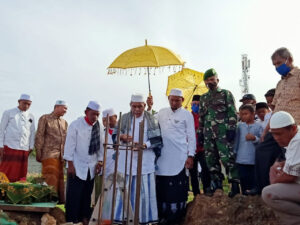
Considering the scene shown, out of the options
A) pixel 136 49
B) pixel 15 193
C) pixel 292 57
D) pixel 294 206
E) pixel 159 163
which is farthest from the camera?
pixel 136 49

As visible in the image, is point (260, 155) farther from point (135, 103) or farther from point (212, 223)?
point (135, 103)

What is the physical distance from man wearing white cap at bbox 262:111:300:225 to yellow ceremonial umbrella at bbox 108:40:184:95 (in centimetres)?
332

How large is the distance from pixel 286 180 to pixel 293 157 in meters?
0.33

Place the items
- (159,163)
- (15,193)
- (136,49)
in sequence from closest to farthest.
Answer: (15,193)
(159,163)
(136,49)

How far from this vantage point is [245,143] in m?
5.42

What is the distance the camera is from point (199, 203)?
5.01 metres

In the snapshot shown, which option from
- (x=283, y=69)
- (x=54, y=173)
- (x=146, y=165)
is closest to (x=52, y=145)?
(x=54, y=173)

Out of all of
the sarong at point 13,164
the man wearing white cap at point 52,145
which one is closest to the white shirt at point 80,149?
the man wearing white cap at point 52,145

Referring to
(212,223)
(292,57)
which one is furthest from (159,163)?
(292,57)

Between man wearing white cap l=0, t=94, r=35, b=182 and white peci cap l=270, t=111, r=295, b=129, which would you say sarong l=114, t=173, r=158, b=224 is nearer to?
white peci cap l=270, t=111, r=295, b=129

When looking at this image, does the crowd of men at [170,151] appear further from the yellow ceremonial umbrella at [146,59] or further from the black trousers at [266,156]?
the yellow ceremonial umbrella at [146,59]

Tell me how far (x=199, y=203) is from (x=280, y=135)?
1897 mm

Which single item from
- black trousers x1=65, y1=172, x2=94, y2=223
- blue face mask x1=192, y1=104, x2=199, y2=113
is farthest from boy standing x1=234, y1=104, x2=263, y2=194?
black trousers x1=65, y1=172, x2=94, y2=223

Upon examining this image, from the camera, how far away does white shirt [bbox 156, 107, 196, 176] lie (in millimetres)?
5297
